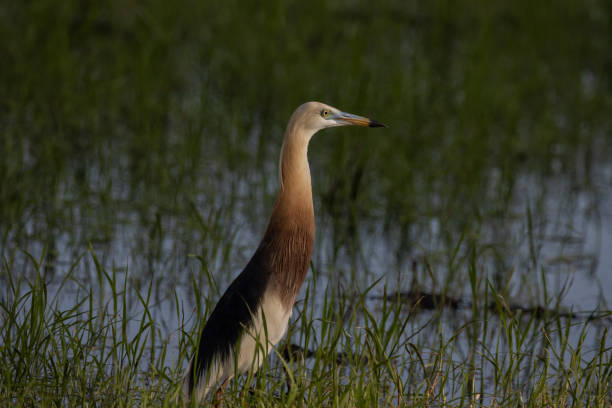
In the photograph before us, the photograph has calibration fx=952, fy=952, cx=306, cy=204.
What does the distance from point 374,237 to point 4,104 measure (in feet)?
9.50

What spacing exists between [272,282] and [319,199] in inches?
103

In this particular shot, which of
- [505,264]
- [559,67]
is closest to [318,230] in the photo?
[505,264]

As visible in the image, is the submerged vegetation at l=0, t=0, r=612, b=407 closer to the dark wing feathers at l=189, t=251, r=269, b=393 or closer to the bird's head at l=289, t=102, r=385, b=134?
the dark wing feathers at l=189, t=251, r=269, b=393

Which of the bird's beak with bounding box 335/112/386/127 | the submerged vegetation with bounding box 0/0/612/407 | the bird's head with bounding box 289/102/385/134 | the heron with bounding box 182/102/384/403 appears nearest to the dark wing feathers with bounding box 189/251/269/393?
the heron with bounding box 182/102/384/403

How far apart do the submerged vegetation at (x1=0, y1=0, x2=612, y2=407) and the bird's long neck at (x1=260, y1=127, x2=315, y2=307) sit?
0.50 feet

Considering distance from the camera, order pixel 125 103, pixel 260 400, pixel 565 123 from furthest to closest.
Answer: pixel 565 123 → pixel 125 103 → pixel 260 400

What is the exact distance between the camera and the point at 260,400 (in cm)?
322

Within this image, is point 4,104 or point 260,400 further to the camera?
point 4,104

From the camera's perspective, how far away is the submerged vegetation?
365 centimetres

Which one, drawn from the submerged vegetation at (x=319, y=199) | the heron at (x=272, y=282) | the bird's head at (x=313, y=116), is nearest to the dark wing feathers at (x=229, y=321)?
the heron at (x=272, y=282)

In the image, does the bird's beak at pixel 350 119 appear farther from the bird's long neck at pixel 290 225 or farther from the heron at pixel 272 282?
the bird's long neck at pixel 290 225

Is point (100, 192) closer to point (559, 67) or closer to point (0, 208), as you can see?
point (0, 208)

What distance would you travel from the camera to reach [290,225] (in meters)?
3.58

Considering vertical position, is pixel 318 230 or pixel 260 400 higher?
pixel 318 230
